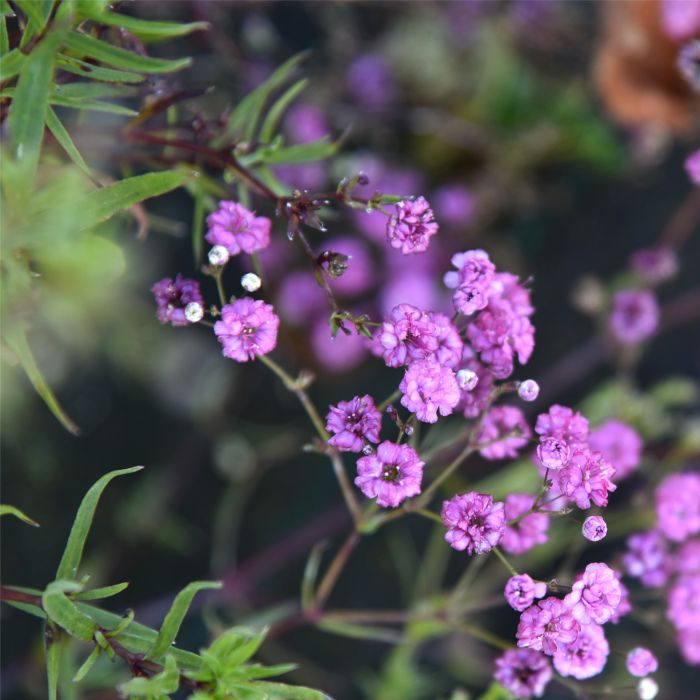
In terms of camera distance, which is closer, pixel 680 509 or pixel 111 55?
pixel 111 55

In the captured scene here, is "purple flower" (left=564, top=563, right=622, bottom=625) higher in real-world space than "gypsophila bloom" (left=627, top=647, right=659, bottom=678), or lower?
higher

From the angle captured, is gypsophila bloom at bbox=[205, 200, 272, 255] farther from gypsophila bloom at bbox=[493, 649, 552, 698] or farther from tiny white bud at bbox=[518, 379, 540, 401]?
gypsophila bloom at bbox=[493, 649, 552, 698]

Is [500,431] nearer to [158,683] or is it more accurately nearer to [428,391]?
[428,391]

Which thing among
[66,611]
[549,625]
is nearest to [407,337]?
[549,625]

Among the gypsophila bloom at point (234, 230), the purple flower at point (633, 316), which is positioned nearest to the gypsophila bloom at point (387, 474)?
the gypsophila bloom at point (234, 230)

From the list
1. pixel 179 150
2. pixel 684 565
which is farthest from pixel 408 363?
pixel 684 565

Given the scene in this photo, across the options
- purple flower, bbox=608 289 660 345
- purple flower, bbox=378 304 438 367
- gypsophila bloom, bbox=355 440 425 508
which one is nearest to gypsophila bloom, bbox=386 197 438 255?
purple flower, bbox=378 304 438 367
